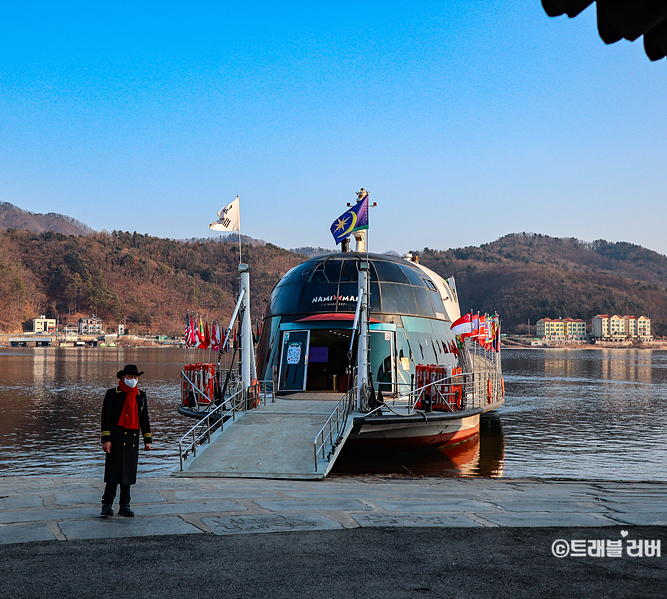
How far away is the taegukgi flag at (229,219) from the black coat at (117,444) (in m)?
10.5

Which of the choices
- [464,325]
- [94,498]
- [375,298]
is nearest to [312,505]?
[94,498]

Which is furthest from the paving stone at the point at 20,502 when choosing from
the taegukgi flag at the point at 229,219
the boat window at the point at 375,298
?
the boat window at the point at 375,298

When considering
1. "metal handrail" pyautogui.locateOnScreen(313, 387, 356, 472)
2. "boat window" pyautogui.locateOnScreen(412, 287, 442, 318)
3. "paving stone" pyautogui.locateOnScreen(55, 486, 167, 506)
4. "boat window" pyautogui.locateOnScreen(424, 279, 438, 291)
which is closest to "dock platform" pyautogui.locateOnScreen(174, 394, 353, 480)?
"metal handrail" pyautogui.locateOnScreen(313, 387, 356, 472)

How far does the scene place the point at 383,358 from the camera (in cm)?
1998

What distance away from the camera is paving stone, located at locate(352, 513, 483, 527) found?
7.38 meters

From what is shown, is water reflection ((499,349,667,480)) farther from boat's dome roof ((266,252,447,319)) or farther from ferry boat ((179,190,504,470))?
boat's dome roof ((266,252,447,319))

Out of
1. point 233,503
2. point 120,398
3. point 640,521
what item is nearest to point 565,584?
point 640,521

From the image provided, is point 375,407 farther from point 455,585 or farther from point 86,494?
point 455,585

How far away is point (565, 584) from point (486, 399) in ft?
54.9

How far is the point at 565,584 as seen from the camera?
17.1ft

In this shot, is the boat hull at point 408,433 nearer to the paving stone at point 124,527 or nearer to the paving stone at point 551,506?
the paving stone at point 551,506

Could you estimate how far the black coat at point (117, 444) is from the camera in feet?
25.8

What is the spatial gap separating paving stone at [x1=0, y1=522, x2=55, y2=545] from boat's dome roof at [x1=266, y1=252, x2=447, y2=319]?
1429 cm

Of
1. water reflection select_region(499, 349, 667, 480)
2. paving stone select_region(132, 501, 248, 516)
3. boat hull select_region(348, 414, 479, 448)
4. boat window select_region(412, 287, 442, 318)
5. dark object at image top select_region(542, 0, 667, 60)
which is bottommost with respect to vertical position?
water reflection select_region(499, 349, 667, 480)
